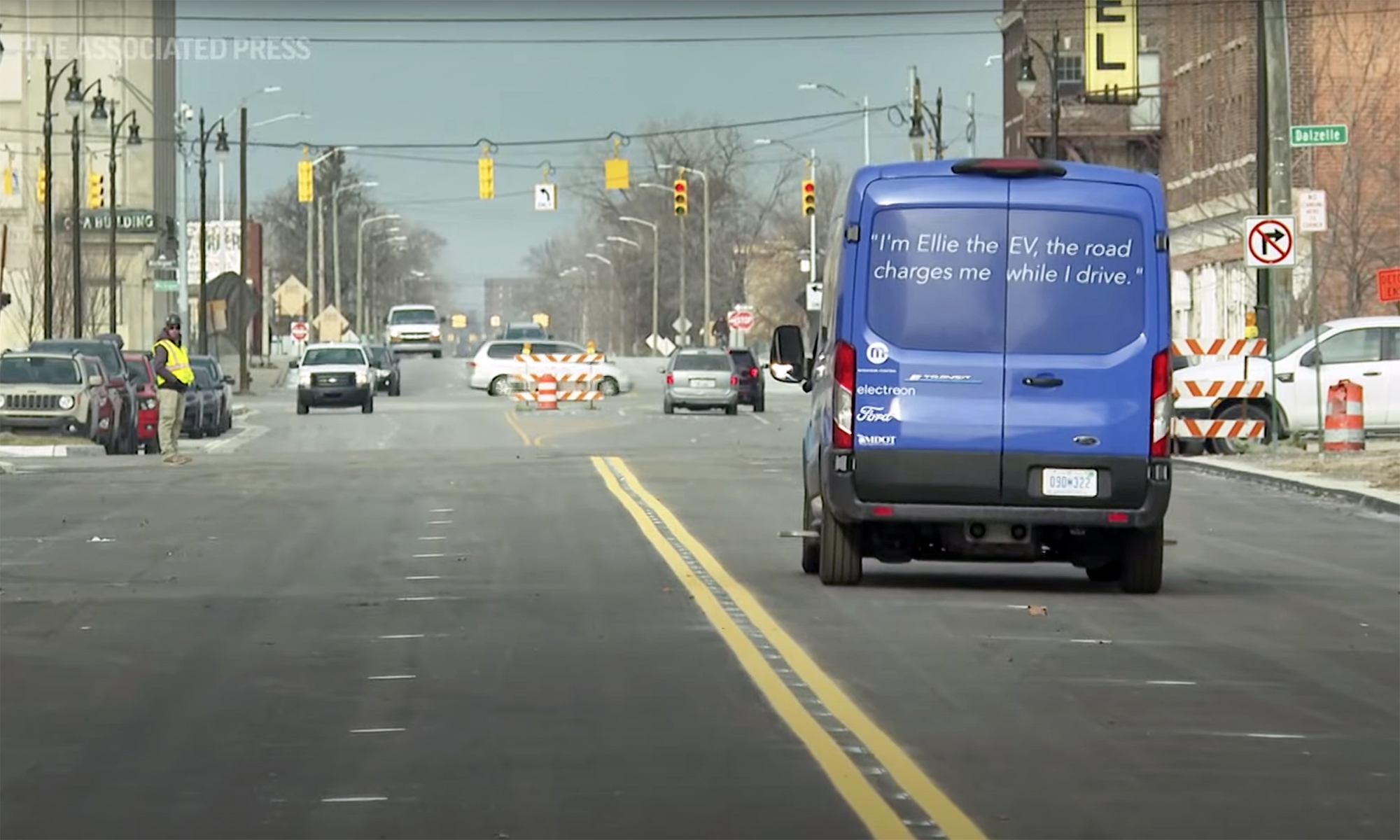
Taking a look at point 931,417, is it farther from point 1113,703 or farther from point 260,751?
point 260,751

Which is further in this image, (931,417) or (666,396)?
(666,396)

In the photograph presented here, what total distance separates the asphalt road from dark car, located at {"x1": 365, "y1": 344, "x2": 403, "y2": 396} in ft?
175

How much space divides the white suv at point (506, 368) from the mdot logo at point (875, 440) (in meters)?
57.1

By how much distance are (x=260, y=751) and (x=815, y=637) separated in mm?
4410

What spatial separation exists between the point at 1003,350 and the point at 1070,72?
66.5 metres

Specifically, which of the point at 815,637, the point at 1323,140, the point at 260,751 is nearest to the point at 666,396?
the point at 1323,140

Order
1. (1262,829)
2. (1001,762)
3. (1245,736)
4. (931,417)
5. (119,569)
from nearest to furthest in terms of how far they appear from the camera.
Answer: (1262,829), (1001,762), (1245,736), (931,417), (119,569)

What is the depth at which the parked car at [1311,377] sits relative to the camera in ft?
116

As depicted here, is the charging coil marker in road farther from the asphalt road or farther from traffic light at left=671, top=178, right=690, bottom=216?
traffic light at left=671, top=178, right=690, bottom=216

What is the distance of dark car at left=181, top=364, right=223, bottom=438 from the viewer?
153 feet

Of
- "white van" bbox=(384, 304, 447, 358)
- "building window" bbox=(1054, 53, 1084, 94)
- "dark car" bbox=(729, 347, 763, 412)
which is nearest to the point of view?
"dark car" bbox=(729, 347, 763, 412)

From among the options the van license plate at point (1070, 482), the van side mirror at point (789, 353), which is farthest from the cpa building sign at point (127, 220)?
the van license plate at point (1070, 482)

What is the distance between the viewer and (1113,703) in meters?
11.4

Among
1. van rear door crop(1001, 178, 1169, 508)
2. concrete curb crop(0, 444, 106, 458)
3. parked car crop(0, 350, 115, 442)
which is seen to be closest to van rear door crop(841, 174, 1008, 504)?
van rear door crop(1001, 178, 1169, 508)
